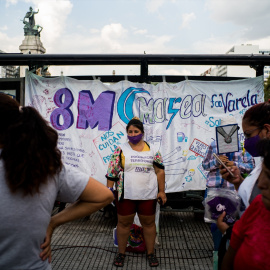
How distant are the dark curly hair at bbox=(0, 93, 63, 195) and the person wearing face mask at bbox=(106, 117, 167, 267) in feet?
7.77

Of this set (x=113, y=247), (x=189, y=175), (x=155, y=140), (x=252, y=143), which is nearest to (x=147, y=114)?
(x=155, y=140)

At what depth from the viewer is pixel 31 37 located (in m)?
20.1

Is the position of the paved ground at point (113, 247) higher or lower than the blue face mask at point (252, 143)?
lower

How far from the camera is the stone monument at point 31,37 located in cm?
1958

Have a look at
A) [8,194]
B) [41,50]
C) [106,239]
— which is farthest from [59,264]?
[41,50]

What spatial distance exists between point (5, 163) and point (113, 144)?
12.0ft

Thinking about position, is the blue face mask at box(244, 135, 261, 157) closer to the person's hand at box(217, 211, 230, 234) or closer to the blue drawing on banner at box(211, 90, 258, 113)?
the person's hand at box(217, 211, 230, 234)

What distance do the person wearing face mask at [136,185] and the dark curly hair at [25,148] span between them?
2.37m

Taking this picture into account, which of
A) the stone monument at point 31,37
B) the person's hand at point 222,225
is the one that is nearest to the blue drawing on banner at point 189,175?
the person's hand at point 222,225

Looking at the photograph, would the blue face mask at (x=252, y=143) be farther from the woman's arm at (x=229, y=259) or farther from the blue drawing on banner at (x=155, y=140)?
the blue drawing on banner at (x=155, y=140)

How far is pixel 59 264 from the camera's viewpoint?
3.79 metres

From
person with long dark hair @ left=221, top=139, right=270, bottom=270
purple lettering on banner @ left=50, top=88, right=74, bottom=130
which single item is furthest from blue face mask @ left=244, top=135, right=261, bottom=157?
purple lettering on banner @ left=50, top=88, right=74, bottom=130

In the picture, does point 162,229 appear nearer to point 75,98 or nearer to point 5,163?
point 75,98

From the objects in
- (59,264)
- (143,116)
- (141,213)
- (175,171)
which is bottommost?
(59,264)
